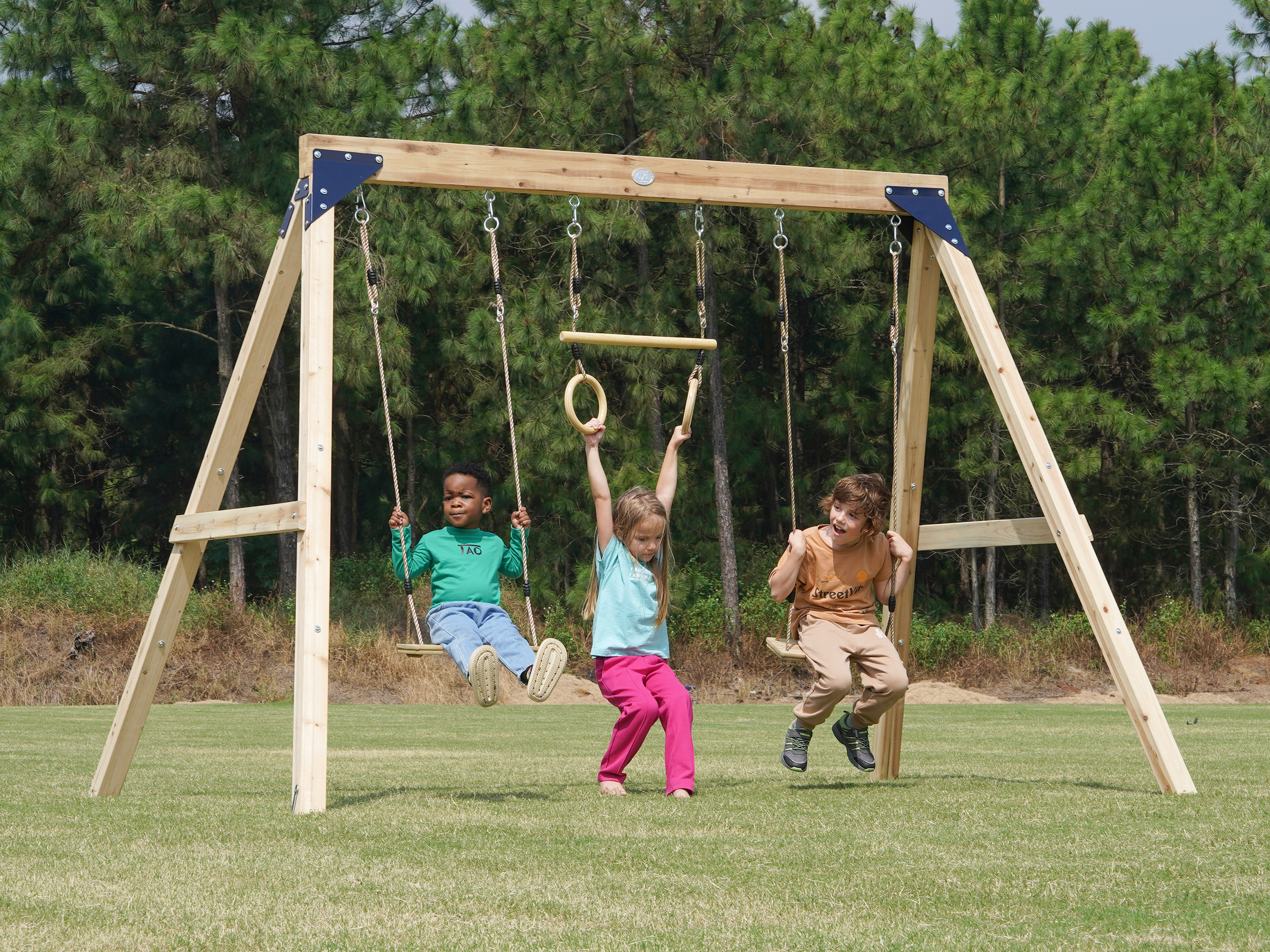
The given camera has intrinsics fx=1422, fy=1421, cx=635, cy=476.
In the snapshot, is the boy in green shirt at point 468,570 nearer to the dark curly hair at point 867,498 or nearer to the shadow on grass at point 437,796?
the shadow on grass at point 437,796

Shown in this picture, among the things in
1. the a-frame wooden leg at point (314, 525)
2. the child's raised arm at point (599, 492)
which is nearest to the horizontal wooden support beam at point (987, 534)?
the child's raised arm at point (599, 492)

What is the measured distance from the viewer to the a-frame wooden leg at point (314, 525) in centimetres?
632

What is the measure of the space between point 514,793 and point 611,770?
54 cm

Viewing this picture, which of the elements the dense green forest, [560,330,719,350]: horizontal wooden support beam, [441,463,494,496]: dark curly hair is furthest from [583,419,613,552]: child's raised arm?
the dense green forest

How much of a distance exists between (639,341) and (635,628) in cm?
156

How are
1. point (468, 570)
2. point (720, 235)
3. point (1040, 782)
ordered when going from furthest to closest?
point (720, 235) → point (468, 570) → point (1040, 782)

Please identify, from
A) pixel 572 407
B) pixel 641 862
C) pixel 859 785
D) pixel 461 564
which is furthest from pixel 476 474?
pixel 641 862

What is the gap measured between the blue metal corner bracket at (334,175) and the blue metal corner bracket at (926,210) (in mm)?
2908

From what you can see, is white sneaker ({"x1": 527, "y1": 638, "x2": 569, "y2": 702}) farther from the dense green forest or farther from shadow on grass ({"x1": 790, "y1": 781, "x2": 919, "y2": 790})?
the dense green forest

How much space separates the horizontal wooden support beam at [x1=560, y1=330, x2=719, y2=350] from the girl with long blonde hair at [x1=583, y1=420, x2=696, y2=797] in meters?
0.44

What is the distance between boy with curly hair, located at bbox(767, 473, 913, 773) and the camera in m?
7.37

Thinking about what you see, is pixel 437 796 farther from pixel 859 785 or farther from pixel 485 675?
pixel 859 785

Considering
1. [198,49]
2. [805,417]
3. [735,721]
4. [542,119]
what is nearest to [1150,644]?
[805,417]

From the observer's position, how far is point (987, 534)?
305 inches
